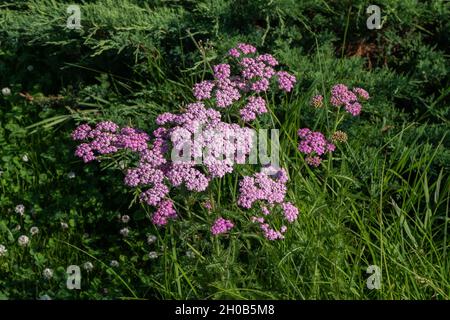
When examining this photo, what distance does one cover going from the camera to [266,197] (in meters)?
3.09

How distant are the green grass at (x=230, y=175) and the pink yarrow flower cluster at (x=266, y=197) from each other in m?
0.09

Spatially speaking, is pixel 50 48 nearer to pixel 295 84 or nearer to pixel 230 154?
pixel 295 84

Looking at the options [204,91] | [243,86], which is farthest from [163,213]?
[243,86]

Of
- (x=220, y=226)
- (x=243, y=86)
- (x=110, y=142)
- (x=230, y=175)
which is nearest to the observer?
(x=220, y=226)

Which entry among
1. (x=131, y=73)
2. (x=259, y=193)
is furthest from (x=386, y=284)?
(x=131, y=73)

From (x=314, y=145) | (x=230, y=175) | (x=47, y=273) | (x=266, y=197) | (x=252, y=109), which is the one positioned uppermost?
(x=252, y=109)

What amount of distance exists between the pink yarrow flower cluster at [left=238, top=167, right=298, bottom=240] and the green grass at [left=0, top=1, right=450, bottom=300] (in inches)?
3.7

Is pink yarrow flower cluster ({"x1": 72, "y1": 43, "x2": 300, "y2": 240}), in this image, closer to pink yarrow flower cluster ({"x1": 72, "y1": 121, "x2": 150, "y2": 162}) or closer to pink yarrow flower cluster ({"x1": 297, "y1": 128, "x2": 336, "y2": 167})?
pink yarrow flower cluster ({"x1": 72, "y1": 121, "x2": 150, "y2": 162})

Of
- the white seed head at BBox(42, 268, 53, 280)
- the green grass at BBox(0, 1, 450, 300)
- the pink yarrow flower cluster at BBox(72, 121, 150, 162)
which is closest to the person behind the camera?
the pink yarrow flower cluster at BBox(72, 121, 150, 162)

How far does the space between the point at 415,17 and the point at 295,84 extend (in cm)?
100

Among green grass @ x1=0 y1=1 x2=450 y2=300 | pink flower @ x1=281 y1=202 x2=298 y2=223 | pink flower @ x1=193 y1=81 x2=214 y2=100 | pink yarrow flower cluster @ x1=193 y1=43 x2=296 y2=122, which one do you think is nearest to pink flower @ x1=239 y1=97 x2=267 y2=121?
pink yarrow flower cluster @ x1=193 y1=43 x2=296 y2=122

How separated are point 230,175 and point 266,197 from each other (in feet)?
2.36

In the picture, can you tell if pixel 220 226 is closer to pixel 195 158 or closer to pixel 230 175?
pixel 195 158

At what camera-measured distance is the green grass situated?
3.31 m
